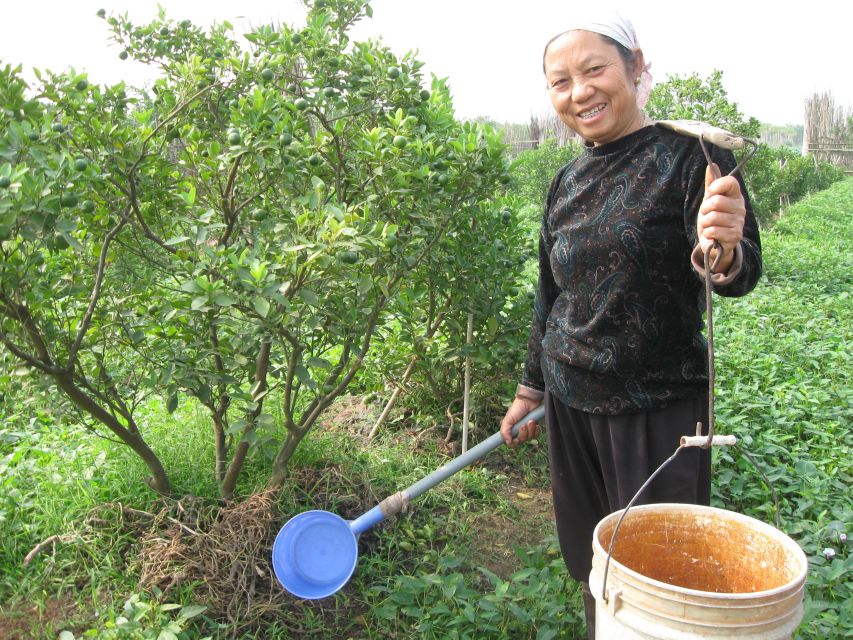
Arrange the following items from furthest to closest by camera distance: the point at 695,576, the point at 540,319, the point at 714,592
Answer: the point at 540,319 < the point at 695,576 < the point at 714,592

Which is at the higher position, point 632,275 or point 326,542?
point 632,275

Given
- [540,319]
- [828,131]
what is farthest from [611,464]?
[828,131]

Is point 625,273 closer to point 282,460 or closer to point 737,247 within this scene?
point 737,247

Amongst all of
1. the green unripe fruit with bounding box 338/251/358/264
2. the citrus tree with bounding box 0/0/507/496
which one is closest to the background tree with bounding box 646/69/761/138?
the citrus tree with bounding box 0/0/507/496

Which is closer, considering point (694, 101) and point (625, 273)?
point (625, 273)

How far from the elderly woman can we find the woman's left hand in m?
0.16

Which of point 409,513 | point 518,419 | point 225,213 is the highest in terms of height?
point 225,213

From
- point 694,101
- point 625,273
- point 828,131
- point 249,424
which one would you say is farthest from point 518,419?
point 828,131

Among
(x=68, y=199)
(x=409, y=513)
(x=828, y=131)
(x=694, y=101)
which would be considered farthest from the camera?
(x=828, y=131)

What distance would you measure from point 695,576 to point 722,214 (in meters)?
0.79

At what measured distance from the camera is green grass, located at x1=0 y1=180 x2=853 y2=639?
2.04 meters

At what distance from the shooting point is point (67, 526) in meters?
2.24

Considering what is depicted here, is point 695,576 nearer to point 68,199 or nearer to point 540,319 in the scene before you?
point 540,319

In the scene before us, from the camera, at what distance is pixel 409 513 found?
257 centimetres
